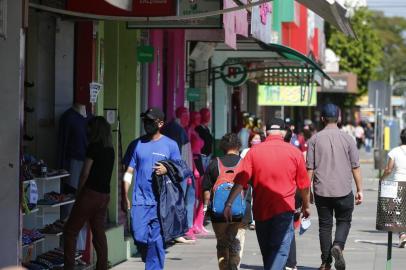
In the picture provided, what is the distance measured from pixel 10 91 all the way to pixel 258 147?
7.71 ft

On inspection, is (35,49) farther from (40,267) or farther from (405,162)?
(405,162)

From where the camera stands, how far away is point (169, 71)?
669 inches

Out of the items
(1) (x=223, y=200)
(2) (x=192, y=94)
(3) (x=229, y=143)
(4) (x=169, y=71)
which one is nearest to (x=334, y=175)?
(3) (x=229, y=143)

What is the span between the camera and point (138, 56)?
1396 cm

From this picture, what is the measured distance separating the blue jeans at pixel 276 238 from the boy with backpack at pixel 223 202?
3.39 feet

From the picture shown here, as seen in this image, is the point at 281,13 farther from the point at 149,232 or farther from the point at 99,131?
the point at 149,232

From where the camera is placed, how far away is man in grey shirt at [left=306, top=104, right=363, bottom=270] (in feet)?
36.8

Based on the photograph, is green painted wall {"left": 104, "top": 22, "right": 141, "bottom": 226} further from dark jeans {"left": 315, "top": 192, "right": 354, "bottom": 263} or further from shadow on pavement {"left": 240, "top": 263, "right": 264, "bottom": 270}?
dark jeans {"left": 315, "top": 192, "right": 354, "bottom": 263}

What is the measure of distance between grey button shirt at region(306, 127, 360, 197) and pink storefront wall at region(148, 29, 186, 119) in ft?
15.2

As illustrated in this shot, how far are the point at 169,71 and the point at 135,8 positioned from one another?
6096 millimetres

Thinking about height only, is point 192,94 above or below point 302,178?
above

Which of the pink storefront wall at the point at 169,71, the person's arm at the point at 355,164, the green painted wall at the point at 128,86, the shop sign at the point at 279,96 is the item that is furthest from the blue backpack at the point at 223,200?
the shop sign at the point at 279,96

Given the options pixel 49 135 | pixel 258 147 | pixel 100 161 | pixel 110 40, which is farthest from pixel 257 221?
pixel 110 40

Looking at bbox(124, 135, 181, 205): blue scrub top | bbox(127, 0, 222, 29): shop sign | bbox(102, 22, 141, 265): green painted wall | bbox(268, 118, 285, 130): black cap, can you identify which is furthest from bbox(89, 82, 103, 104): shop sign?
bbox(268, 118, 285, 130): black cap
